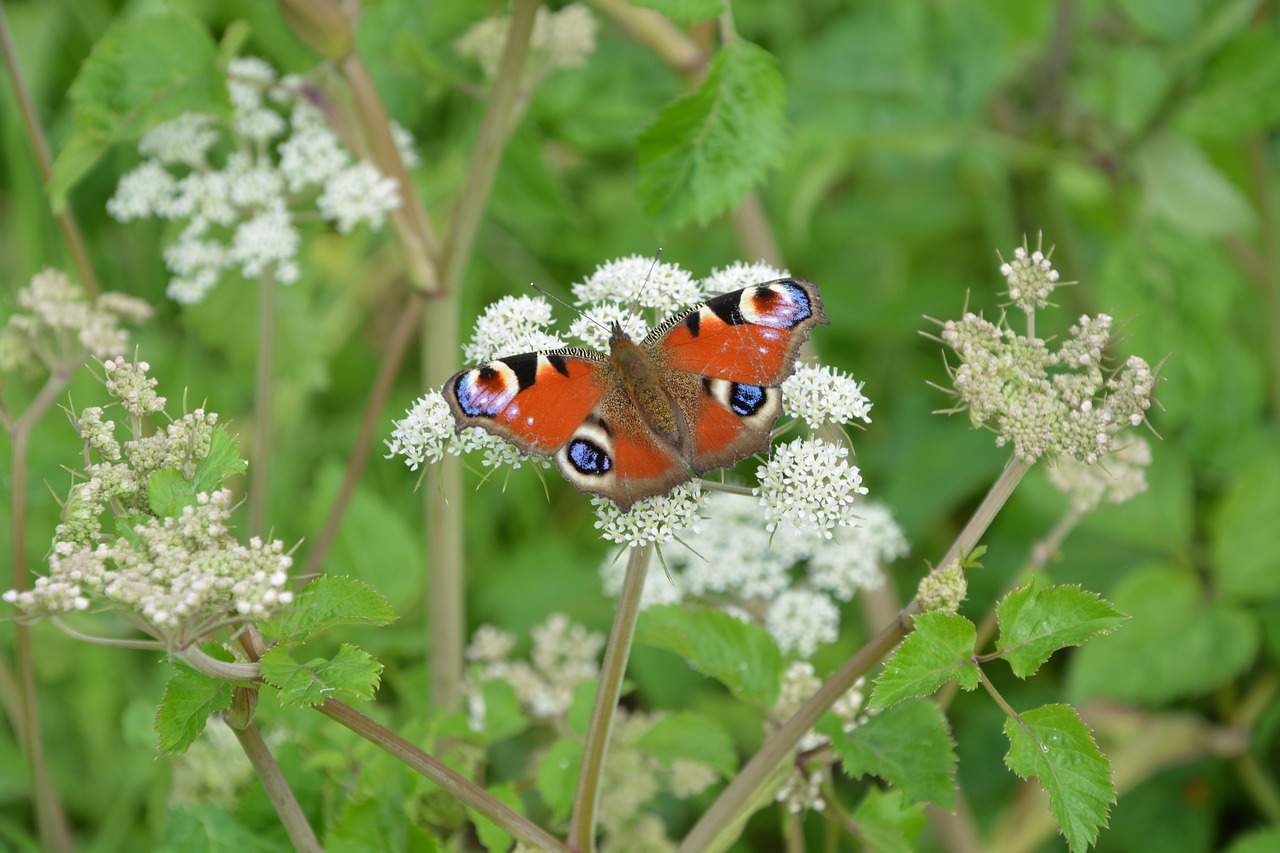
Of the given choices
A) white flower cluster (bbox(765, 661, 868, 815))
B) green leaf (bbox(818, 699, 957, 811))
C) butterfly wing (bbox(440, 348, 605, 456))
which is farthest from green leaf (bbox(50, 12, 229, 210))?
green leaf (bbox(818, 699, 957, 811))

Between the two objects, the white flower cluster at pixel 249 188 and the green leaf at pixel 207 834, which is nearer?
the green leaf at pixel 207 834

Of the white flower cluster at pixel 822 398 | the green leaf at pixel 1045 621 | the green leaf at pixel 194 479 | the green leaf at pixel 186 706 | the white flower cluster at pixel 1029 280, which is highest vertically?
the white flower cluster at pixel 1029 280

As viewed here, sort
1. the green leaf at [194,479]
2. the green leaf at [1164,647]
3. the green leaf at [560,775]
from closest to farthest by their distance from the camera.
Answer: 1. the green leaf at [194,479]
2. the green leaf at [560,775]
3. the green leaf at [1164,647]

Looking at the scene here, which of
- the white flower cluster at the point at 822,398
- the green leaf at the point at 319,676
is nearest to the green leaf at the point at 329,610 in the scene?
the green leaf at the point at 319,676

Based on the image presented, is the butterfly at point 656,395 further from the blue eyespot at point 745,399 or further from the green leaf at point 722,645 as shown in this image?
the green leaf at point 722,645

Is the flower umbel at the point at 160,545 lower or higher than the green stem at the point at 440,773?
higher

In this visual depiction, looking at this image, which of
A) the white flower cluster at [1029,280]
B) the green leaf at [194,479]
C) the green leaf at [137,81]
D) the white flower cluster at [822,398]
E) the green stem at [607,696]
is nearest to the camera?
the green leaf at [194,479]
